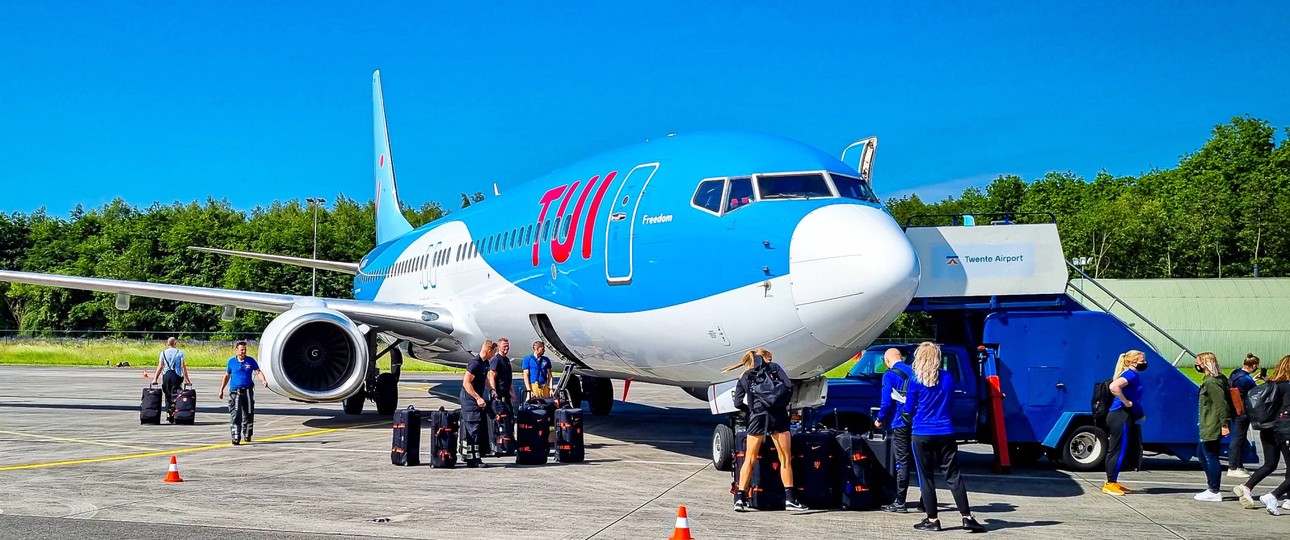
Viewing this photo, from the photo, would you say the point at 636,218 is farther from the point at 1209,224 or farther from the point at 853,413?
the point at 1209,224

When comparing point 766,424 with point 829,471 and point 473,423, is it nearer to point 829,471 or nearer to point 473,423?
point 829,471

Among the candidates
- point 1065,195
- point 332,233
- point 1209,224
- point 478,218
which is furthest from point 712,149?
point 1065,195

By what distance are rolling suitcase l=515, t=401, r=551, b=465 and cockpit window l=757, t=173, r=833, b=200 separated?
442 cm

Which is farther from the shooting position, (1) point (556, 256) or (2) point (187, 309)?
(2) point (187, 309)

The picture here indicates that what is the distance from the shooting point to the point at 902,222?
70.4 metres

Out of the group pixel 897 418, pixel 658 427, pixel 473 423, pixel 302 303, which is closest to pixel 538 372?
pixel 473 423

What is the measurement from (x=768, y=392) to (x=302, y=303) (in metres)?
10.8

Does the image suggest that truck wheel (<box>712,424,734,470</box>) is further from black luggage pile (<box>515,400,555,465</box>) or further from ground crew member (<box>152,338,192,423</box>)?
ground crew member (<box>152,338,192,423</box>)

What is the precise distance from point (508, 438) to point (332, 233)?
66.6 metres

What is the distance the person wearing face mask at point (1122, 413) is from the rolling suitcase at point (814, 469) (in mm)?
3384

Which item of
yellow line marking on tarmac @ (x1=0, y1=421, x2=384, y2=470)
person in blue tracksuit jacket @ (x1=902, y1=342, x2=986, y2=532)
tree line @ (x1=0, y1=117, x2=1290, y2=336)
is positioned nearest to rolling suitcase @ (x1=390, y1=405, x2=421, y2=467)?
yellow line marking on tarmac @ (x1=0, y1=421, x2=384, y2=470)

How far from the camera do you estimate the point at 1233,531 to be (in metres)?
9.17

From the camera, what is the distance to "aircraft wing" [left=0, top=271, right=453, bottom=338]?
1806 centimetres

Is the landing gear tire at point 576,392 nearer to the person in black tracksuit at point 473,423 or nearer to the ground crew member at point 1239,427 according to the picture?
the person in black tracksuit at point 473,423
